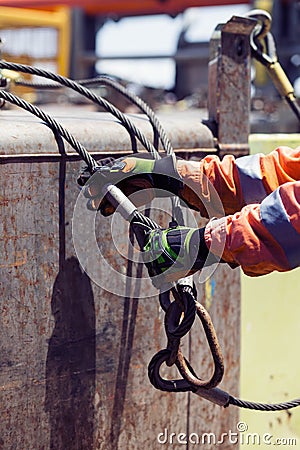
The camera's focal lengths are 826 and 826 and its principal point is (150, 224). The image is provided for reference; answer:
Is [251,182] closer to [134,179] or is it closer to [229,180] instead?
[229,180]

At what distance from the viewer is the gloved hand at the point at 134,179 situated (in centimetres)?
197

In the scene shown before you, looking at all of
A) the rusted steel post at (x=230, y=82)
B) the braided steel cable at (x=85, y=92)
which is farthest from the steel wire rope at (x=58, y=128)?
the rusted steel post at (x=230, y=82)

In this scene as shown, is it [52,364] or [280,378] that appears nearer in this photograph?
[52,364]

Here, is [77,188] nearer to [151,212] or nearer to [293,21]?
[151,212]

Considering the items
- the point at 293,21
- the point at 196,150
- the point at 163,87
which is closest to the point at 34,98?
the point at 163,87

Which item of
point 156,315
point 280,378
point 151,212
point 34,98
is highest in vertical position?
point 34,98

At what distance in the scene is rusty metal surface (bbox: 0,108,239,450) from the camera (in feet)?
6.44

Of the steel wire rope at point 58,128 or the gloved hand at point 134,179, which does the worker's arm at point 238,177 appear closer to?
the gloved hand at point 134,179

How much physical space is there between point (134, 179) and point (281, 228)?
447 millimetres

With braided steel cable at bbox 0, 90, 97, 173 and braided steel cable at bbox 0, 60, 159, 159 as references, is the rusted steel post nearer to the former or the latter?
braided steel cable at bbox 0, 60, 159, 159

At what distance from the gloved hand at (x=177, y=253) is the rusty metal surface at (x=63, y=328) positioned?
32cm

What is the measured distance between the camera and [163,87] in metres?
7.23

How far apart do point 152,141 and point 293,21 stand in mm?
5094

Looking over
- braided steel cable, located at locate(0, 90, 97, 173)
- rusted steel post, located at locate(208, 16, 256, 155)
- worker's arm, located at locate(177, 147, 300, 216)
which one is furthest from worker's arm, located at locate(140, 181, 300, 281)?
rusted steel post, located at locate(208, 16, 256, 155)
